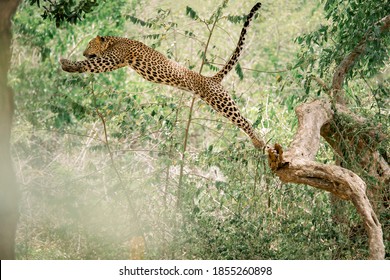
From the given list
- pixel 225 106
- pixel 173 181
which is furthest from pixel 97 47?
pixel 173 181

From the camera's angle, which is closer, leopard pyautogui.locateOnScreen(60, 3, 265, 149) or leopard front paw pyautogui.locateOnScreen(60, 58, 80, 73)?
leopard front paw pyautogui.locateOnScreen(60, 58, 80, 73)

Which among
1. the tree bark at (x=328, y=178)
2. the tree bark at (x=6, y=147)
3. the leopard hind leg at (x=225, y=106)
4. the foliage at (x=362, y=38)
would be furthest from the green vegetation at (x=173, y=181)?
the tree bark at (x=328, y=178)

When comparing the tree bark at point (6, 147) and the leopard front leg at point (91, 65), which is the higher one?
the leopard front leg at point (91, 65)

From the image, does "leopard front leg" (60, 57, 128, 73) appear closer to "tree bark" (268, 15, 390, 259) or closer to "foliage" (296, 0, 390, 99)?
"foliage" (296, 0, 390, 99)

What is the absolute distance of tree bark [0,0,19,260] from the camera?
16.9 feet

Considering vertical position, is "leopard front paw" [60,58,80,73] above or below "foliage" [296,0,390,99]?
below

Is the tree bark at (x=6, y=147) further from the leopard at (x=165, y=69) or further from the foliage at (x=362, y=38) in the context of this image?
the foliage at (x=362, y=38)

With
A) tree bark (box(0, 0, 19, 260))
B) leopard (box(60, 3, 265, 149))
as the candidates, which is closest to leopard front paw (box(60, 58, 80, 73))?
leopard (box(60, 3, 265, 149))

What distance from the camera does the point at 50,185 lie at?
797 centimetres

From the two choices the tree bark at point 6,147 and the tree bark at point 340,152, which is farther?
the tree bark at point 6,147

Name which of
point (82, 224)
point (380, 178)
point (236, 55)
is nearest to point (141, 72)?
point (236, 55)

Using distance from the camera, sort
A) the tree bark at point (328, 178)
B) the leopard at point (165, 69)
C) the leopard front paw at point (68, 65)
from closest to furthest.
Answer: the tree bark at point (328, 178), the leopard front paw at point (68, 65), the leopard at point (165, 69)

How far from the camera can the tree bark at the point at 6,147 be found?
16.9 feet

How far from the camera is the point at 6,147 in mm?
5164
